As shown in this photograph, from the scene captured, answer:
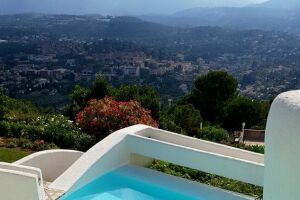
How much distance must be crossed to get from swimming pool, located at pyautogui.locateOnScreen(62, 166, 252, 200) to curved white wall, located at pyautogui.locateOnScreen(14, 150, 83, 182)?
1356 millimetres

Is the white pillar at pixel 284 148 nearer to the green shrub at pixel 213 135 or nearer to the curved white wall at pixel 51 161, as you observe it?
the curved white wall at pixel 51 161

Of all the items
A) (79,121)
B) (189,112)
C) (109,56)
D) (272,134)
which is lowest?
(109,56)

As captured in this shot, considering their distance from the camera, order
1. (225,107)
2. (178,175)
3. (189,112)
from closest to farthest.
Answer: (178,175) → (189,112) → (225,107)

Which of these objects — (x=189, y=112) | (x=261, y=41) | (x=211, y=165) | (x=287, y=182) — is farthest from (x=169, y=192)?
(x=261, y=41)

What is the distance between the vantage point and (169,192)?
782cm

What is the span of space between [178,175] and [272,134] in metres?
4.21

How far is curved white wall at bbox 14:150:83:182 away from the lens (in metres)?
8.77

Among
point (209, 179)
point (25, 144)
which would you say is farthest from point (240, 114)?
point (209, 179)

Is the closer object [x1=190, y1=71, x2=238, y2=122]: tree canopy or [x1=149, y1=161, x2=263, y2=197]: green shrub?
[x1=149, y1=161, x2=263, y2=197]: green shrub

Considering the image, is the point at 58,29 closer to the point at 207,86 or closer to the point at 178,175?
the point at 207,86

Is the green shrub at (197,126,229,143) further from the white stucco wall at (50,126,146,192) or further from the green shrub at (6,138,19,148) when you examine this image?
the white stucco wall at (50,126,146,192)

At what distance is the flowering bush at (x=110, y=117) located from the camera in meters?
11.6

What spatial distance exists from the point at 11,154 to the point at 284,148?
740 cm

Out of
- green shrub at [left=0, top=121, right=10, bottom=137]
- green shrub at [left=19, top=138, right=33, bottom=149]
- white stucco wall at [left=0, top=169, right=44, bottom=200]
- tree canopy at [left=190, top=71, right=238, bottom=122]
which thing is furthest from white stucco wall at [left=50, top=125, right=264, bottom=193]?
tree canopy at [left=190, top=71, right=238, bottom=122]
